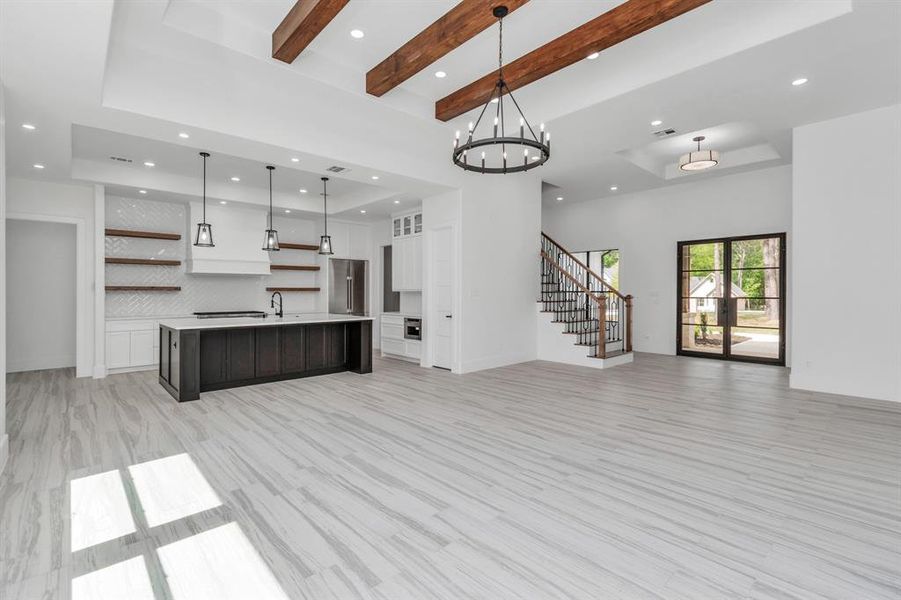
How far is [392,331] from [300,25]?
5.72m

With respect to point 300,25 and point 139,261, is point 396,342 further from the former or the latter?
point 300,25

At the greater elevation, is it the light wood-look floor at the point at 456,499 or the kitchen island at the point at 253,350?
the kitchen island at the point at 253,350

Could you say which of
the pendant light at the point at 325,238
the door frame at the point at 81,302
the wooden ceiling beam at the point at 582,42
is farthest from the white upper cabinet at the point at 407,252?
the door frame at the point at 81,302

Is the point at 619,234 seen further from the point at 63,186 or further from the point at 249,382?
the point at 63,186

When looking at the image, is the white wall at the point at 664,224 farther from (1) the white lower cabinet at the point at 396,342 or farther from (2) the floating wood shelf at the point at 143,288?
(2) the floating wood shelf at the point at 143,288

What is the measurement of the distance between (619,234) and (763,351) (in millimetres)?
3507

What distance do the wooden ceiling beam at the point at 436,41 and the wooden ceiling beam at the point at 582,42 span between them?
0.85m

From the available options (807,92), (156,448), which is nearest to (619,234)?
(807,92)

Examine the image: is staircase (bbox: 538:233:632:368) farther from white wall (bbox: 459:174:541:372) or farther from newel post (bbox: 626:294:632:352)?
white wall (bbox: 459:174:541:372)

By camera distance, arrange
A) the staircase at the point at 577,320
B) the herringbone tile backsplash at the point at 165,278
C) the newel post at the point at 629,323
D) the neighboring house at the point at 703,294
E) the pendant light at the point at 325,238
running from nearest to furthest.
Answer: the pendant light at the point at 325,238 → the herringbone tile backsplash at the point at 165,278 → the staircase at the point at 577,320 → the newel post at the point at 629,323 → the neighboring house at the point at 703,294

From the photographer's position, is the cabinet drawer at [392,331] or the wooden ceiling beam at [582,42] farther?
the cabinet drawer at [392,331]

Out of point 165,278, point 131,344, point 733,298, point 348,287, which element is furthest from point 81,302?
point 733,298

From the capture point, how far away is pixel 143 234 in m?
7.18

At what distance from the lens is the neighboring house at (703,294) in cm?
813
